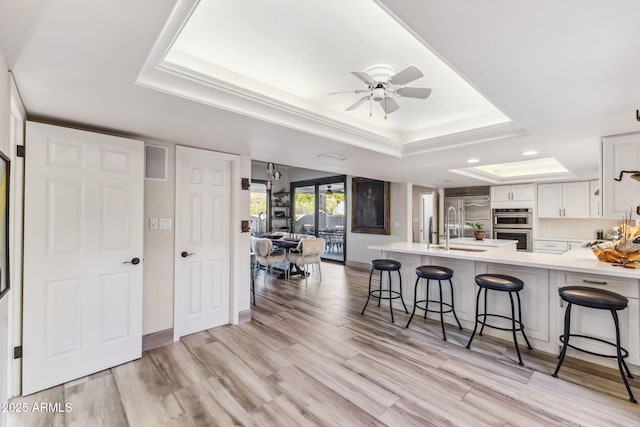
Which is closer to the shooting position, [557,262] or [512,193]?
[557,262]

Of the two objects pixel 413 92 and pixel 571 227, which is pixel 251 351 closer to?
pixel 413 92

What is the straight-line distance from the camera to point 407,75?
6.03ft

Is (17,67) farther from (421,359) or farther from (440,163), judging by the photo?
(440,163)

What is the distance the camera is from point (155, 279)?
2.96 meters

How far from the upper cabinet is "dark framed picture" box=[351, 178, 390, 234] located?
4.30m

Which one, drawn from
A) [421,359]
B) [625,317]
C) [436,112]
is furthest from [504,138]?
[421,359]

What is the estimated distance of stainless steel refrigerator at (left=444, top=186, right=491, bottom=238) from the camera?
677 cm

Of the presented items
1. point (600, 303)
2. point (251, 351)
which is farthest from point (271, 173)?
point (600, 303)

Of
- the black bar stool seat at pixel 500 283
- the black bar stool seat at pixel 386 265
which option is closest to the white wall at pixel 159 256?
the black bar stool seat at pixel 386 265

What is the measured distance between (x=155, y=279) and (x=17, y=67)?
2075mm

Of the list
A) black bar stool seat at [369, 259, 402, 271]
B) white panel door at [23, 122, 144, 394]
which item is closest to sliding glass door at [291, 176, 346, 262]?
black bar stool seat at [369, 259, 402, 271]

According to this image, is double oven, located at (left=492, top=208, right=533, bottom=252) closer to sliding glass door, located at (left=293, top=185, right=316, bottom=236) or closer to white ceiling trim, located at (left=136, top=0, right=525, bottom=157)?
white ceiling trim, located at (left=136, top=0, right=525, bottom=157)

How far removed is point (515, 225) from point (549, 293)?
413cm

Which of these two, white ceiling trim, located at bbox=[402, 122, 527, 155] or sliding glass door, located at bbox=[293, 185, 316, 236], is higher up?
white ceiling trim, located at bbox=[402, 122, 527, 155]
